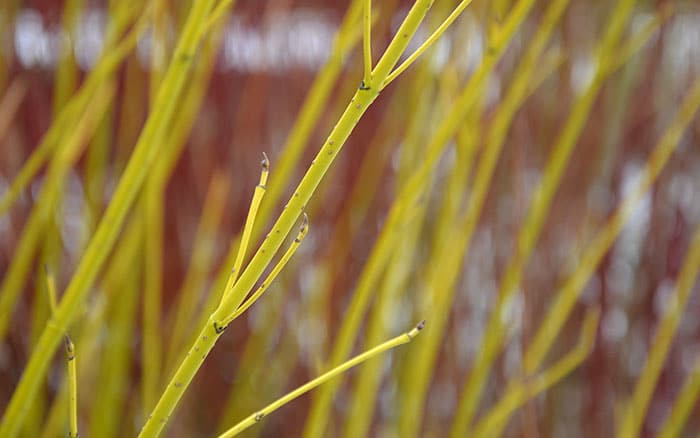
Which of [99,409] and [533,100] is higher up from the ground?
[533,100]

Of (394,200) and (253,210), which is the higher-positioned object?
(394,200)

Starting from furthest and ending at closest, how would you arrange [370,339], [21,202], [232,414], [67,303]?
1. [21,202]
2. [232,414]
3. [370,339]
4. [67,303]

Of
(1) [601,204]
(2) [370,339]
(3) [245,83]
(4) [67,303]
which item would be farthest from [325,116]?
(4) [67,303]

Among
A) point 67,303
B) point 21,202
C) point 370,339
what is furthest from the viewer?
point 21,202

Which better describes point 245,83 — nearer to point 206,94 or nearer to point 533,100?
point 206,94

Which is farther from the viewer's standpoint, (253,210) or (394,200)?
(394,200)

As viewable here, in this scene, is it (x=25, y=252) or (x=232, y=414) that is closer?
(x=25, y=252)

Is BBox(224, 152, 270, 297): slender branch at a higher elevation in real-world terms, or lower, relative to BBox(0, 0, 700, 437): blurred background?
lower

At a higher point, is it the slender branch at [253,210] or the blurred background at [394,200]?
the blurred background at [394,200]

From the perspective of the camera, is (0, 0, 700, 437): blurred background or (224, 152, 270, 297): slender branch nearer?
(224, 152, 270, 297): slender branch

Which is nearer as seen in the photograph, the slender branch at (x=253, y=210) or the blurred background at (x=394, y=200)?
the slender branch at (x=253, y=210)

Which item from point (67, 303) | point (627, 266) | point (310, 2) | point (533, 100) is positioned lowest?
point (67, 303)
